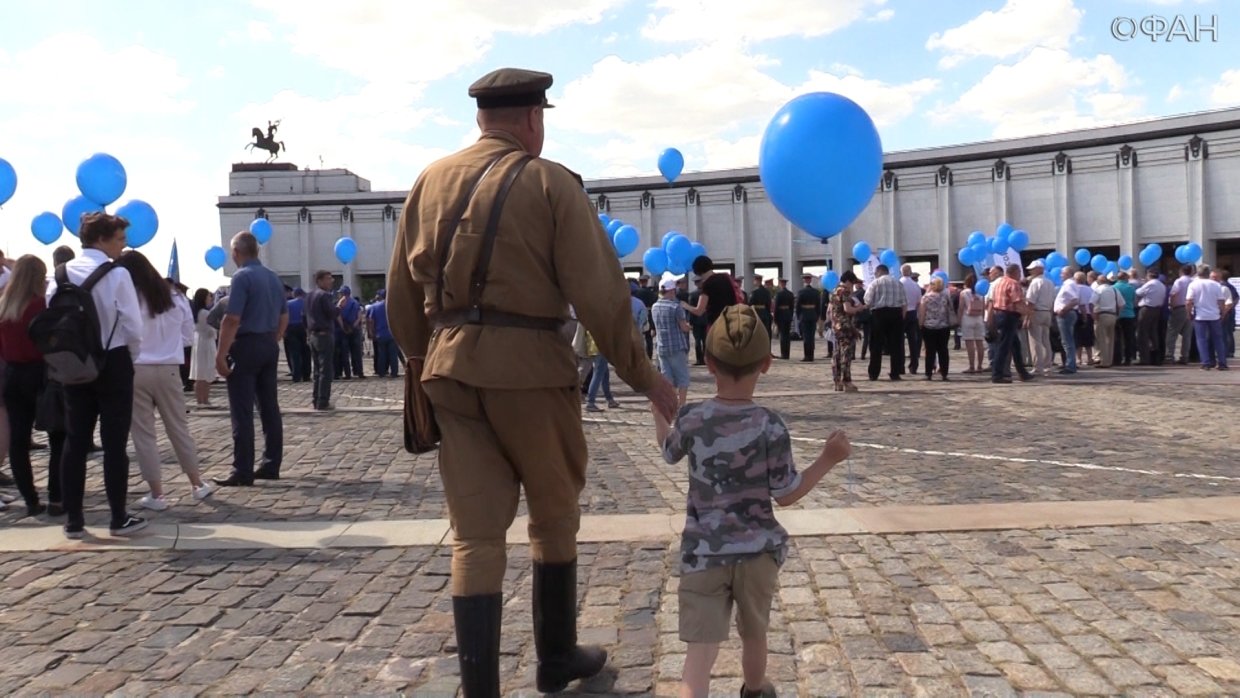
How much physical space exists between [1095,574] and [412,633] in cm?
302

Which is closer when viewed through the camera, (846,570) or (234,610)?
(234,610)

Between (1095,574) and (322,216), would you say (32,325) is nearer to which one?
(1095,574)

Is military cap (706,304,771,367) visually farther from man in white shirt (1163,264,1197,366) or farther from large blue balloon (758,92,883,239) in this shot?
man in white shirt (1163,264,1197,366)

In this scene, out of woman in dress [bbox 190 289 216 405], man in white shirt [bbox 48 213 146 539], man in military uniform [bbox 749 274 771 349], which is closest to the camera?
man in white shirt [bbox 48 213 146 539]

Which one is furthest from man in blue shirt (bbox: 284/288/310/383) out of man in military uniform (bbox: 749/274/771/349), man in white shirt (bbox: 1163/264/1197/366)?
man in white shirt (bbox: 1163/264/1197/366)

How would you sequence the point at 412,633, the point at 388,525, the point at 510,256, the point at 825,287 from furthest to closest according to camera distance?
the point at 825,287 → the point at 388,525 → the point at 412,633 → the point at 510,256

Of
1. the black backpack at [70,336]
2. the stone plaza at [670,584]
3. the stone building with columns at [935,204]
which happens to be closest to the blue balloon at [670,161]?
the stone building with columns at [935,204]

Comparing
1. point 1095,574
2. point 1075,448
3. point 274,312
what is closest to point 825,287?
point 1075,448

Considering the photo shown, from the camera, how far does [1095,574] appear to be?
4.61 metres

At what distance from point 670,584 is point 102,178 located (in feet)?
46.9

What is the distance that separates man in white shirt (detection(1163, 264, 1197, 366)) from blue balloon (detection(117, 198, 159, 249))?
17579 mm

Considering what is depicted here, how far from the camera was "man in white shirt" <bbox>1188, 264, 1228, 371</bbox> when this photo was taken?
16141 millimetres

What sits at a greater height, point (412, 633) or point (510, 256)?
point (510, 256)

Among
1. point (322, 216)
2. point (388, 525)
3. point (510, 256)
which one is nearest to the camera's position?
point (510, 256)
